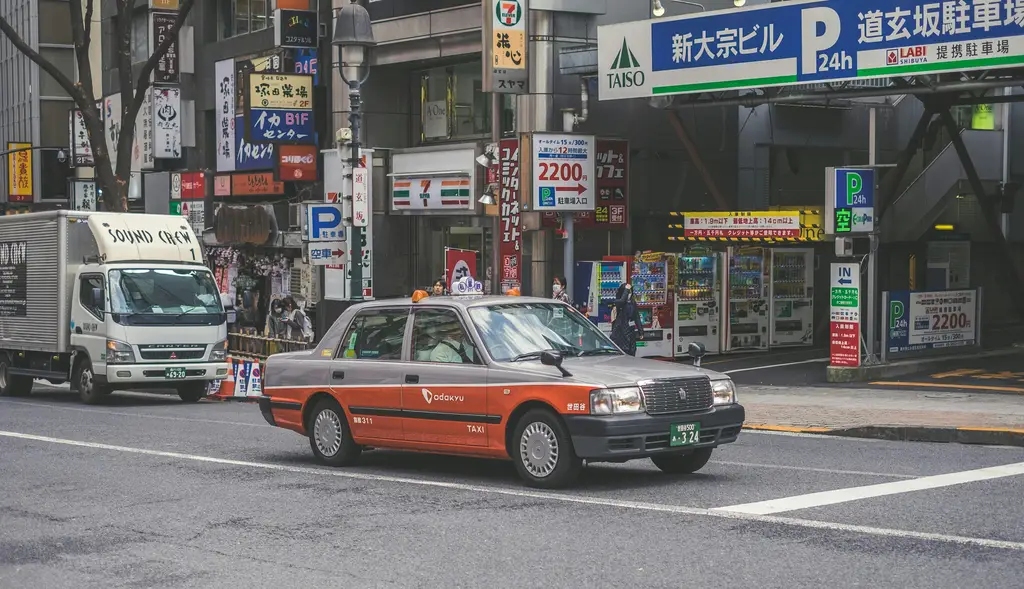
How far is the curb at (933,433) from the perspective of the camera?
49.0 feet

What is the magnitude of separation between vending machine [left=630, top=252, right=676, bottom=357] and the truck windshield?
319 inches

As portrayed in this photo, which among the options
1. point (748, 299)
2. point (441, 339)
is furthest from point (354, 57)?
point (441, 339)

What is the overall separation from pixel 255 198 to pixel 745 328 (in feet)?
51.4

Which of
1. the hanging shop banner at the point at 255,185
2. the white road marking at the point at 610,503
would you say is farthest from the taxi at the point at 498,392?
the hanging shop banner at the point at 255,185

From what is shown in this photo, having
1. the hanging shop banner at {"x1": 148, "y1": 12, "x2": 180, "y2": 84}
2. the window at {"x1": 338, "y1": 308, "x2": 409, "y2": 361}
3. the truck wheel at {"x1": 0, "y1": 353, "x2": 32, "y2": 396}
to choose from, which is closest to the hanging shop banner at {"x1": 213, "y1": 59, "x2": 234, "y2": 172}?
the hanging shop banner at {"x1": 148, "y1": 12, "x2": 180, "y2": 84}

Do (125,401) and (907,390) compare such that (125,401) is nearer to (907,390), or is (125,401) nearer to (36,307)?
(36,307)

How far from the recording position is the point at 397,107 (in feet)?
109

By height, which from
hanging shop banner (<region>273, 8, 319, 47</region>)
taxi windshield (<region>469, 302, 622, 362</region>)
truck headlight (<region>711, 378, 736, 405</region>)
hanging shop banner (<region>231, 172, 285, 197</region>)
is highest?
hanging shop banner (<region>273, 8, 319, 47</region>)

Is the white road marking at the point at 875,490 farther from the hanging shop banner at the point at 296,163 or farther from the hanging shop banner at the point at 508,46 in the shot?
the hanging shop banner at the point at 296,163

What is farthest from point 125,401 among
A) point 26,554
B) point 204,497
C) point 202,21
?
point 202,21

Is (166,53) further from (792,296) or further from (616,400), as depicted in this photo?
(616,400)

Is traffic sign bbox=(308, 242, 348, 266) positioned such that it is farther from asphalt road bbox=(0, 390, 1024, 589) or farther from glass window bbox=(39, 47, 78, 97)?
glass window bbox=(39, 47, 78, 97)

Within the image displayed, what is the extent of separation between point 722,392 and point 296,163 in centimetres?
2305

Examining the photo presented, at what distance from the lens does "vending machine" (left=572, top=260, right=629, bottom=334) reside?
26359 mm
